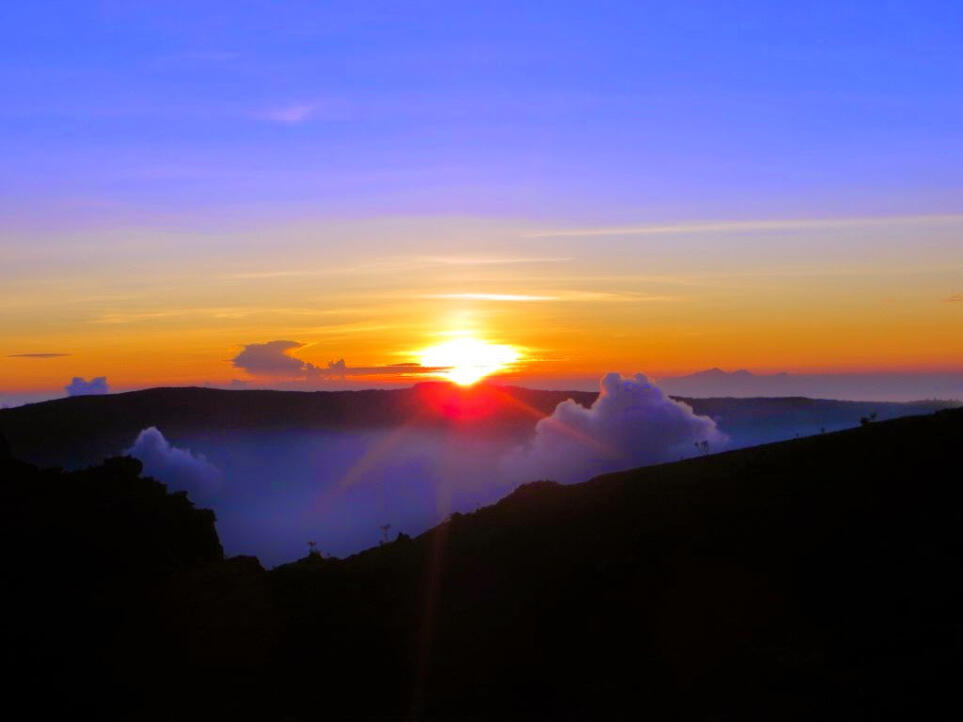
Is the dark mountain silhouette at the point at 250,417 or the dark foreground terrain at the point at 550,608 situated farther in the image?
the dark mountain silhouette at the point at 250,417

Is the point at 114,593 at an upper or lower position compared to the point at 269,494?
upper

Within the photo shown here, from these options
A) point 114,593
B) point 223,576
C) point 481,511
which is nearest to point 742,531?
point 481,511

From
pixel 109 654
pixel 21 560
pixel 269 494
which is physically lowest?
pixel 269 494

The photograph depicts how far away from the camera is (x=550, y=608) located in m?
13.8

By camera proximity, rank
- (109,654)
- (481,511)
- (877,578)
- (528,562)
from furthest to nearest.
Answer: (481,511), (528,562), (109,654), (877,578)

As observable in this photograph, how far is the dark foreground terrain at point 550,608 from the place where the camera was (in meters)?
11.3

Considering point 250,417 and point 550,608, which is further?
point 250,417

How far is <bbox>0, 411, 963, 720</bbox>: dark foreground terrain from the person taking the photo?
11.3m

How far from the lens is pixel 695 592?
13.2m

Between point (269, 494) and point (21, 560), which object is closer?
point (21, 560)

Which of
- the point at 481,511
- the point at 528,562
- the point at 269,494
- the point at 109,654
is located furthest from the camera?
the point at 269,494

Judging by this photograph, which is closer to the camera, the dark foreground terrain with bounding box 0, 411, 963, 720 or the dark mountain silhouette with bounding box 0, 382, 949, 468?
the dark foreground terrain with bounding box 0, 411, 963, 720

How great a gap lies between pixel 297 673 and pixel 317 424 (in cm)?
12282

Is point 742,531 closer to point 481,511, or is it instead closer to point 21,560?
point 481,511
